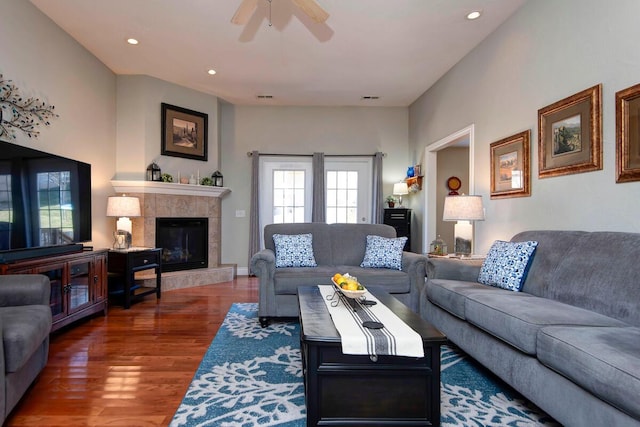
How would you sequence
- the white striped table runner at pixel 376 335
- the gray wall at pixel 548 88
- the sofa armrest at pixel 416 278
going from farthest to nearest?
the sofa armrest at pixel 416 278 → the gray wall at pixel 548 88 → the white striped table runner at pixel 376 335

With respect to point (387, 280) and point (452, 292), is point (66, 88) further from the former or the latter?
point (452, 292)

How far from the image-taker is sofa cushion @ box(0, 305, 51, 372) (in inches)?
65.7

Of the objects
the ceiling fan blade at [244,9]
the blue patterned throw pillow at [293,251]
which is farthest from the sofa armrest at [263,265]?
the ceiling fan blade at [244,9]

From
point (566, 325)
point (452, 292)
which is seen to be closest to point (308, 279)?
point (452, 292)

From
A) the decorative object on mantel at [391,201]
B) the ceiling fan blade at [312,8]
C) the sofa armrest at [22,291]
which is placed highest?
the ceiling fan blade at [312,8]

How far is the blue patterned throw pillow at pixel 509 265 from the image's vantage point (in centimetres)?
254

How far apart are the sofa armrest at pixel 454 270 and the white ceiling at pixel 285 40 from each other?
2.35 m

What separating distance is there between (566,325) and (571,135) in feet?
5.43

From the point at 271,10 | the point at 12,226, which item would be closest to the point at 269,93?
the point at 271,10

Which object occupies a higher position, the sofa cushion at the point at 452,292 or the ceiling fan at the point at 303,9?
the ceiling fan at the point at 303,9

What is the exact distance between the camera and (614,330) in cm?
161

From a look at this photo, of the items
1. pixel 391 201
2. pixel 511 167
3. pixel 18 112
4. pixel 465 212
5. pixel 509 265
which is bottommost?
pixel 509 265

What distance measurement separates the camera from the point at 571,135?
8.71 ft

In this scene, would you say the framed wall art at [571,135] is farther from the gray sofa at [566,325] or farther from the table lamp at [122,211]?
the table lamp at [122,211]
